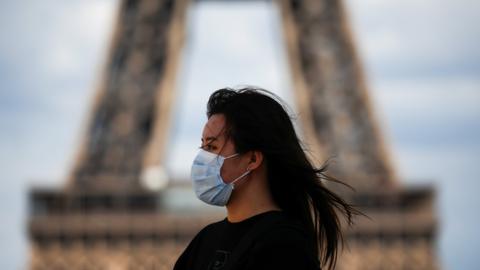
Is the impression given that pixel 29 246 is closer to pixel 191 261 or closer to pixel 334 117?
pixel 334 117

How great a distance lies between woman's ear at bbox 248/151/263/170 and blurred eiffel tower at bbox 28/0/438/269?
2522cm

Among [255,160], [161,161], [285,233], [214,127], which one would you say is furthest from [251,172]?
[161,161]

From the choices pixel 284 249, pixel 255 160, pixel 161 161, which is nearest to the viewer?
pixel 284 249

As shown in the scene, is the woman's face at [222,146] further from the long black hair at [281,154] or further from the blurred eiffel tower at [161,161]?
the blurred eiffel tower at [161,161]

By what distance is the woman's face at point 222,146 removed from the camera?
12.0 feet

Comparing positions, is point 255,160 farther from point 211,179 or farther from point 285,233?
point 285,233

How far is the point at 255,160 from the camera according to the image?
3.67m

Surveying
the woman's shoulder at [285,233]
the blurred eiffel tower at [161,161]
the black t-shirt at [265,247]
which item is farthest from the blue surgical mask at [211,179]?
the blurred eiffel tower at [161,161]

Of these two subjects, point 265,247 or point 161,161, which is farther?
point 161,161

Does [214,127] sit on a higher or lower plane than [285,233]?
higher

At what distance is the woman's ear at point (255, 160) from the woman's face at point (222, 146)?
0.01 m

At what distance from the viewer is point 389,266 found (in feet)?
97.3

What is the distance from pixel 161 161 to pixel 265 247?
28416 millimetres

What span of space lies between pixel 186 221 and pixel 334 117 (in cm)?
609
